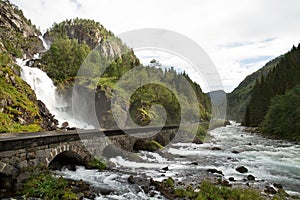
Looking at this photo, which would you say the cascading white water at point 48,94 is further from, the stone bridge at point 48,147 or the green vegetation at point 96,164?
the green vegetation at point 96,164

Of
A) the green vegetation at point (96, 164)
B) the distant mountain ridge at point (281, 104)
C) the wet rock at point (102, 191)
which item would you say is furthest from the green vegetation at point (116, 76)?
the wet rock at point (102, 191)

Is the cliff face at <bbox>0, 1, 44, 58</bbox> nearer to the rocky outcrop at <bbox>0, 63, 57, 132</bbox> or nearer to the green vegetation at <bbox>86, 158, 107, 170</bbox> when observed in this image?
the rocky outcrop at <bbox>0, 63, 57, 132</bbox>

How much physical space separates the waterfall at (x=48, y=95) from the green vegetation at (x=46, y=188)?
28.9 meters

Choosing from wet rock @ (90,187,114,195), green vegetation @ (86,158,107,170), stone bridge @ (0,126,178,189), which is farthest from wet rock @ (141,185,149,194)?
stone bridge @ (0,126,178,189)

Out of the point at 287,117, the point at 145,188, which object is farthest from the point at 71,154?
the point at 287,117

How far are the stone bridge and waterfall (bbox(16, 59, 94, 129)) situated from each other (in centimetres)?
2279

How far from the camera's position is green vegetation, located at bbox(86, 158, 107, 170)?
48.3ft

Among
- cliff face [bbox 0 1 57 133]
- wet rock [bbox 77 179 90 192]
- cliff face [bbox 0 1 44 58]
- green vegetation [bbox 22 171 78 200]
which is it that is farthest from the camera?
cliff face [bbox 0 1 44 58]

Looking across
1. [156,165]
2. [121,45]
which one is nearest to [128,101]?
[156,165]

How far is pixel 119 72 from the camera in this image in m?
69.6

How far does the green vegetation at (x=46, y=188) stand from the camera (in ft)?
30.7

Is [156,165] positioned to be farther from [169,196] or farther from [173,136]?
[173,136]

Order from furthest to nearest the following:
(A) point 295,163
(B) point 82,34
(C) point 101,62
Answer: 1. (B) point 82,34
2. (C) point 101,62
3. (A) point 295,163

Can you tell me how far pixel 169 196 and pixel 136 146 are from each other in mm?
13874
